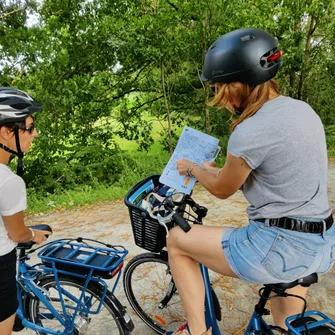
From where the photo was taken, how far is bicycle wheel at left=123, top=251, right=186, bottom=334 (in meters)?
2.66

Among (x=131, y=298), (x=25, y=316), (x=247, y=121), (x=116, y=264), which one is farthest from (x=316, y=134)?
(x=25, y=316)

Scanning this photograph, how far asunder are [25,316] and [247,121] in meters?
2.02

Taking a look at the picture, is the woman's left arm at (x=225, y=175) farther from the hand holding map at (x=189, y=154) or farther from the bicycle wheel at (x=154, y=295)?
the bicycle wheel at (x=154, y=295)

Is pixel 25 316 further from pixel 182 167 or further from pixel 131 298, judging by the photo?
pixel 182 167

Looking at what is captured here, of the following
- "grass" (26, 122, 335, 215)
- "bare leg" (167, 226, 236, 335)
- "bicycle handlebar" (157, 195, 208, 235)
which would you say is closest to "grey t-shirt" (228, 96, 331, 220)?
"bare leg" (167, 226, 236, 335)

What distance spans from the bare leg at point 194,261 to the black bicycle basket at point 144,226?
Result: 153 millimetres

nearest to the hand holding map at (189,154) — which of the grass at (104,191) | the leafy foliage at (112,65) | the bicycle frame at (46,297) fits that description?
the bicycle frame at (46,297)

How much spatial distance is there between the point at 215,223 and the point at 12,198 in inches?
145

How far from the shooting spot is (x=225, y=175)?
1729mm

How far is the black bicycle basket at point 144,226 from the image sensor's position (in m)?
2.06

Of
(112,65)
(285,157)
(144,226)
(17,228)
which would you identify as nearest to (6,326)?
(17,228)

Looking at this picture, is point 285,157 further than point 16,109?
No

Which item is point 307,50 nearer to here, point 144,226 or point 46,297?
point 144,226

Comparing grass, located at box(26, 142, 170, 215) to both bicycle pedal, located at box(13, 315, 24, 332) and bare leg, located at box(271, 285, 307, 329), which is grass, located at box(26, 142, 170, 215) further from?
bare leg, located at box(271, 285, 307, 329)
